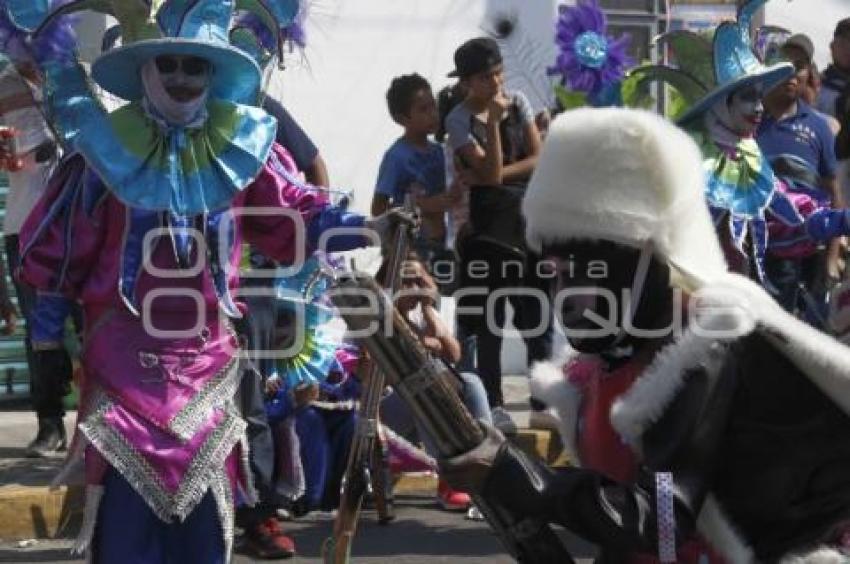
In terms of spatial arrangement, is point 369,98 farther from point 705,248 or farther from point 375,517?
point 705,248

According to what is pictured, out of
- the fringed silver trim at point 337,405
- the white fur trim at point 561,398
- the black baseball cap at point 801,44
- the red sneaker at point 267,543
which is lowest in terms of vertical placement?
the red sneaker at point 267,543

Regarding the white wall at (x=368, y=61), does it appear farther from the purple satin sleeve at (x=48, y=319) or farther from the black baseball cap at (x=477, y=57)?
the purple satin sleeve at (x=48, y=319)

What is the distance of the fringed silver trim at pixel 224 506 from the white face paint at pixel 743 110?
8.70 feet

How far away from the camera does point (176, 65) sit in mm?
4699

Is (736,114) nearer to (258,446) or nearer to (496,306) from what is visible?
(258,446)

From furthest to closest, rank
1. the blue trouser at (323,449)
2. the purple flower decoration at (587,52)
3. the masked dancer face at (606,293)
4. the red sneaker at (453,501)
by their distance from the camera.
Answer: the purple flower decoration at (587,52) < the red sneaker at (453,501) < the blue trouser at (323,449) < the masked dancer face at (606,293)

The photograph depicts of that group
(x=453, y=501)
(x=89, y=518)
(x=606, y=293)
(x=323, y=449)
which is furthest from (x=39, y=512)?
(x=606, y=293)

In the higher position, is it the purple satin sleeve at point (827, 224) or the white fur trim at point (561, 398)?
the white fur trim at point (561, 398)

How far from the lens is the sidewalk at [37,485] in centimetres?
700

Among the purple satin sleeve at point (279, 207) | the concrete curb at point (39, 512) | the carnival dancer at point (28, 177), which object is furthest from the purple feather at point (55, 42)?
the concrete curb at point (39, 512)

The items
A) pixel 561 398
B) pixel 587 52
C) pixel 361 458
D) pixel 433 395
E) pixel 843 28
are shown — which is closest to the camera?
pixel 433 395

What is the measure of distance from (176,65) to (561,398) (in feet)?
5.71

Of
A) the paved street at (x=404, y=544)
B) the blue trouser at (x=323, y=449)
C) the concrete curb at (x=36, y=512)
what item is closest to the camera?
the paved street at (x=404, y=544)

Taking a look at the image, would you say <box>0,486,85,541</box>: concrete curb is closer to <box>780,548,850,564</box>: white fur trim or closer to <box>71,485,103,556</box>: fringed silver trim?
<box>71,485,103,556</box>: fringed silver trim
